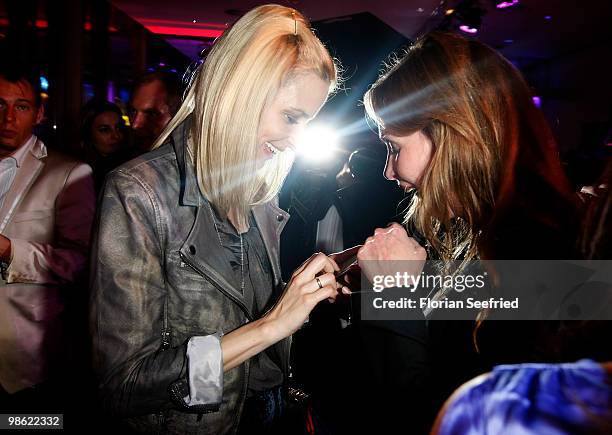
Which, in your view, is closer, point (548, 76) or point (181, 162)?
point (181, 162)

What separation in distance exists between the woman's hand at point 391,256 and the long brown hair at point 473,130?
185 mm

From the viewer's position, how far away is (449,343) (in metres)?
1.25

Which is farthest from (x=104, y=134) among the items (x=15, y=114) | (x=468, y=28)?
(x=468, y=28)

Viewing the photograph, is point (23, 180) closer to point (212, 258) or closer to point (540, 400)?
point (212, 258)

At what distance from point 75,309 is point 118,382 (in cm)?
170

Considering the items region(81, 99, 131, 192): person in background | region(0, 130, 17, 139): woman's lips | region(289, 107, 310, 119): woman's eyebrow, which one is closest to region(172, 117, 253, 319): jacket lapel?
region(289, 107, 310, 119): woman's eyebrow

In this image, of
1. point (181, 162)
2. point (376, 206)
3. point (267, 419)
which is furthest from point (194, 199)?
point (376, 206)

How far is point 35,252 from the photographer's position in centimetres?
217

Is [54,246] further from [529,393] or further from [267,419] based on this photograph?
[529,393]

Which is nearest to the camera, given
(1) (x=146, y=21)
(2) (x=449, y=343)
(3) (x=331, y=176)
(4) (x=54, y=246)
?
(2) (x=449, y=343)

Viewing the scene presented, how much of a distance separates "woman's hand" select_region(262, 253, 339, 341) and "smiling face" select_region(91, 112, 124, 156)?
3323mm

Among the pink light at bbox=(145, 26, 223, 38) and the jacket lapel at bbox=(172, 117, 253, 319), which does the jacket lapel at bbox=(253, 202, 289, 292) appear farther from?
the pink light at bbox=(145, 26, 223, 38)

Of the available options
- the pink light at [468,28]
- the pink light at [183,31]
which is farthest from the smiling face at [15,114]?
the pink light at [183,31]

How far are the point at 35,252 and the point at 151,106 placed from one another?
1519mm
